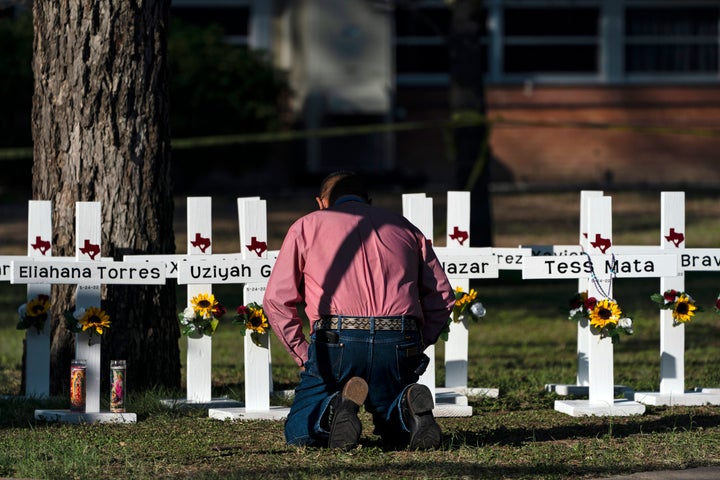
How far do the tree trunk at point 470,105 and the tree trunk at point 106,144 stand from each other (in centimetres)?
778

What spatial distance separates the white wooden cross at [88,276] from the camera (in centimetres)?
777

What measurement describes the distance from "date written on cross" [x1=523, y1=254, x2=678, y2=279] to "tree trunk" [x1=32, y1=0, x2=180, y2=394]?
7.62ft

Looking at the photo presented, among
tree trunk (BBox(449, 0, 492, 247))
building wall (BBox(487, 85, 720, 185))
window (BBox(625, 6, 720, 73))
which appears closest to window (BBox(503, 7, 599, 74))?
building wall (BBox(487, 85, 720, 185))

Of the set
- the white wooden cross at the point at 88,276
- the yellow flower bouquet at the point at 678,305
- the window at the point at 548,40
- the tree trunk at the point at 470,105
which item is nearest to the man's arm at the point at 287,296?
the white wooden cross at the point at 88,276

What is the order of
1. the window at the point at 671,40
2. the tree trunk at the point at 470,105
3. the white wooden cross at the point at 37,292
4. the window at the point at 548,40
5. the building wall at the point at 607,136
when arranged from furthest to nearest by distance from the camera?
1. the window at the point at 671,40
2. the window at the point at 548,40
3. the building wall at the point at 607,136
4. the tree trunk at the point at 470,105
5. the white wooden cross at the point at 37,292

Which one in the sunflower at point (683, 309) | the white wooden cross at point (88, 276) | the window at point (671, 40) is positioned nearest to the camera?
the white wooden cross at point (88, 276)

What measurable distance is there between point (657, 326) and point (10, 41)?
1441cm

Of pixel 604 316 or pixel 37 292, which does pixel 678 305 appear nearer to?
pixel 604 316

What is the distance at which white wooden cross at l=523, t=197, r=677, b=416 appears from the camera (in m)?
8.05

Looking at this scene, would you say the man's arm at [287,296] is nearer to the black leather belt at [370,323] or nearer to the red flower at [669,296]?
the black leather belt at [370,323]

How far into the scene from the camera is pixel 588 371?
28.3ft

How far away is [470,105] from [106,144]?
27.0ft

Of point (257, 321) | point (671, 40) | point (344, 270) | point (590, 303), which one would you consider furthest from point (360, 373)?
point (671, 40)

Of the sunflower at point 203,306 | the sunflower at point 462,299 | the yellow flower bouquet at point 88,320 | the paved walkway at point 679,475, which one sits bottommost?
the paved walkway at point 679,475
